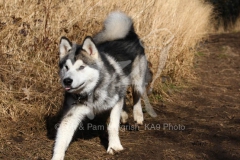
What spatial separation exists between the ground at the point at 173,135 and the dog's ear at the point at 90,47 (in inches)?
40.3

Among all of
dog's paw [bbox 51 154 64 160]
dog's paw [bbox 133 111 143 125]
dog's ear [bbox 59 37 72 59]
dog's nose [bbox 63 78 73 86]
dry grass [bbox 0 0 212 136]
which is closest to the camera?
dog's nose [bbox 63 78 73 86]

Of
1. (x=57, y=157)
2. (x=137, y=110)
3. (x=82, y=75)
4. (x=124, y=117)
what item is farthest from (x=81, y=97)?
(x=137, y=110)

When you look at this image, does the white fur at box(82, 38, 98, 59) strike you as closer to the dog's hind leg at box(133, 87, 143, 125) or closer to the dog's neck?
the dog's neck

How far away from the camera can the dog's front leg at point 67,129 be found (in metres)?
3.75

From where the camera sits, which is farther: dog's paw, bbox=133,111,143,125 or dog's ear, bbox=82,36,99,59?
dog's paw, bbox=133,111,143,125

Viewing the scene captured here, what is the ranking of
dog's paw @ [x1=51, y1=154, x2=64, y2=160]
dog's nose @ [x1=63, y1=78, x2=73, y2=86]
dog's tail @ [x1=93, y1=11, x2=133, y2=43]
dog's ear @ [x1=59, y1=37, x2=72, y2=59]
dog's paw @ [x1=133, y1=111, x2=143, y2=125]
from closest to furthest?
dog's nose @ [x1=63, y1=78, x2=73, y2=86] → dog's paw @ [x1=51, y1=154, x2=64, y2=160] → dog's ear @ [x1=59, y1=37, x2=72, y2=59] → dog's tail @ [x1=93, y1=11, x2=133, y2=43] → dog's paw @ [x1=133, y1=111, x2=143, y2=125]

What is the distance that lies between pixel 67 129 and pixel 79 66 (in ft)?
2.04

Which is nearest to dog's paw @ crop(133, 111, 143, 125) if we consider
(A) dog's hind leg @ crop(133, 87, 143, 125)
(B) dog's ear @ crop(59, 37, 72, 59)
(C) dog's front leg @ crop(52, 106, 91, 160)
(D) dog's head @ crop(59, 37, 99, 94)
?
(A) dog's hind leg @ crop(133, 87, 143, 125)

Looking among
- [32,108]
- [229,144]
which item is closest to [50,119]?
[32,108]

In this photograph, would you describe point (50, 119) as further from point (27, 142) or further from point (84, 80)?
point (84, 80)

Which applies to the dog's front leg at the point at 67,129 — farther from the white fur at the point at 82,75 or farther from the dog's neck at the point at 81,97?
the white fur at the point at 82,75

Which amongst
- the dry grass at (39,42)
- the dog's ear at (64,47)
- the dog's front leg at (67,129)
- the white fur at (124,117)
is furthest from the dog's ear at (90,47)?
the white fur at (124,117)

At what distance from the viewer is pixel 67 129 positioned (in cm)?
381

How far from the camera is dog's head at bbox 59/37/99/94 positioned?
3645 mm
